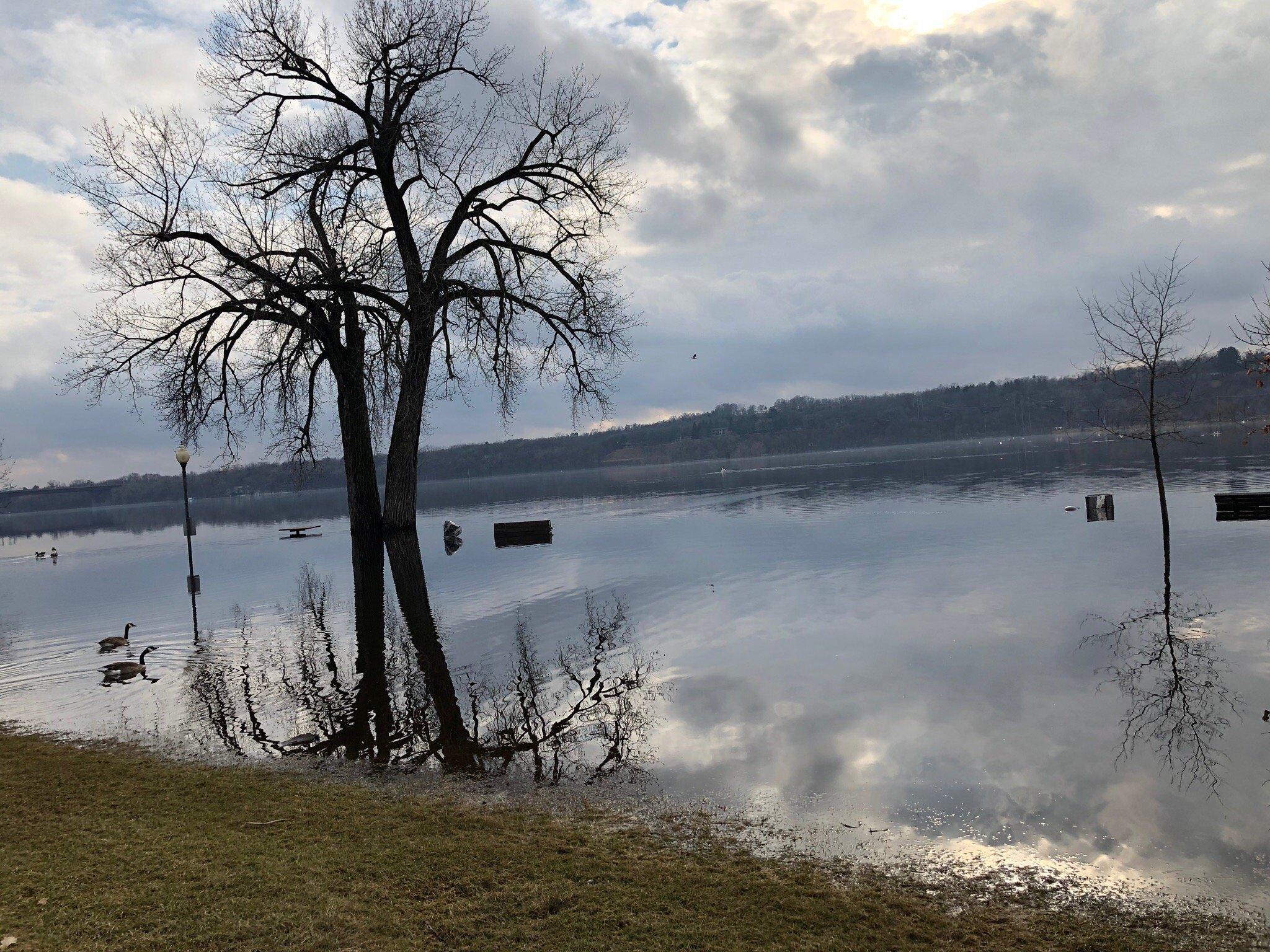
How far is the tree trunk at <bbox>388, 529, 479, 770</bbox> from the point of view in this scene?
720 cm

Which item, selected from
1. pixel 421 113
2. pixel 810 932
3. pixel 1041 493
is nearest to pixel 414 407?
pixel 421 113

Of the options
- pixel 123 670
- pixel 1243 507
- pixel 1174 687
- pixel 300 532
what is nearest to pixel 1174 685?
pixel 1174 687

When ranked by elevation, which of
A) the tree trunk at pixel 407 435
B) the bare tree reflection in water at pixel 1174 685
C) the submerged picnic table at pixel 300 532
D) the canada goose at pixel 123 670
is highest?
the tree trunk at pixel 407 435

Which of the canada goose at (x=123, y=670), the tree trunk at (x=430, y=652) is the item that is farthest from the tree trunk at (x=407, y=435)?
the canada goose at (x=123, y=670)

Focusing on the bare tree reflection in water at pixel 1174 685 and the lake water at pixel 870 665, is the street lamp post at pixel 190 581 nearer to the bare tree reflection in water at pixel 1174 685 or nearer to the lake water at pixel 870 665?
the lake water at pixel 870 665

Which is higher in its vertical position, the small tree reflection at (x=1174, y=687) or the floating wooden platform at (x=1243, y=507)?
the floating wooden platform at (x=1243, y=507)

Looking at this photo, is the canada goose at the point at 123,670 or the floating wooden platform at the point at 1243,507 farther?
the floating wooden platform at the point at 1243,507

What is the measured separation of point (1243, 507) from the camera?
2025 cm

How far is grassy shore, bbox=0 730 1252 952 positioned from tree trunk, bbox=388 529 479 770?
1.41 meters

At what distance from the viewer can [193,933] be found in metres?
3.85

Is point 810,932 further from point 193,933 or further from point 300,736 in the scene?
point 300,736

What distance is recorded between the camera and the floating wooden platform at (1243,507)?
1994 centimetres

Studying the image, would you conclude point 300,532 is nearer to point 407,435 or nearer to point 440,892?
point 407,435

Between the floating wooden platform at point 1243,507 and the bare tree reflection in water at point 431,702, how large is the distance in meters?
16.9
